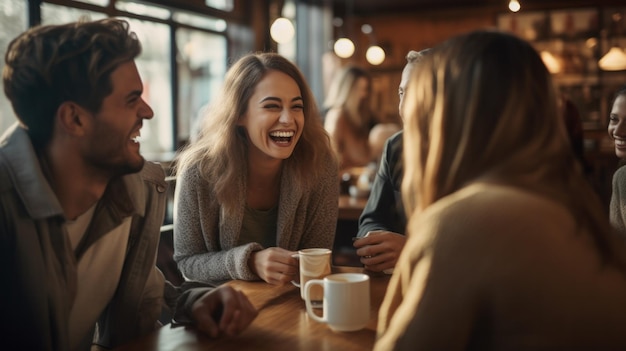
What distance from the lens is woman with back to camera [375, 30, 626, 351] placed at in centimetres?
99

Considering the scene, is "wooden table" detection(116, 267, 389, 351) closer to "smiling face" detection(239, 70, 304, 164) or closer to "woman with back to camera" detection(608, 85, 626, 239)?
"smiling face" detection(239, 70, 304, 164)

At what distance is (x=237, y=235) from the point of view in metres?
2.19

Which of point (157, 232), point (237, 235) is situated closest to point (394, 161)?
point (237, 235)

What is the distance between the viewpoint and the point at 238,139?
7.77ft

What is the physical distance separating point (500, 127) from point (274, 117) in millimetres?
1330

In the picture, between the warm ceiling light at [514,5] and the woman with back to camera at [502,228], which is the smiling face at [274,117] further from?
the woman with back to camera at [502,228]

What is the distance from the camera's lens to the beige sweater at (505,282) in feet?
3.22

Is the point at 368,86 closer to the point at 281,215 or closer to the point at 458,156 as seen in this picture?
the point at 281,215

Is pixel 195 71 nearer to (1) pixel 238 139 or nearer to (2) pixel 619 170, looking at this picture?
(1) pixel 238 139

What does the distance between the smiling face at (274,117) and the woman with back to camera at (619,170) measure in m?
1.03

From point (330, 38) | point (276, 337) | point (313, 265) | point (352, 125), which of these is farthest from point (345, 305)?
point (330, 38)

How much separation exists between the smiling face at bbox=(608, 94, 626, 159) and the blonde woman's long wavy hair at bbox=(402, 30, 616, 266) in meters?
1.13

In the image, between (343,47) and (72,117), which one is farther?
(343,47)

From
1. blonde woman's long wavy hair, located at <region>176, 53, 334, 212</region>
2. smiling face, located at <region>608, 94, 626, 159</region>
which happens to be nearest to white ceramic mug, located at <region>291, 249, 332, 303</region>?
blonde woman's long wavy hair, located at <region>176, 53, 334, 212</region>
